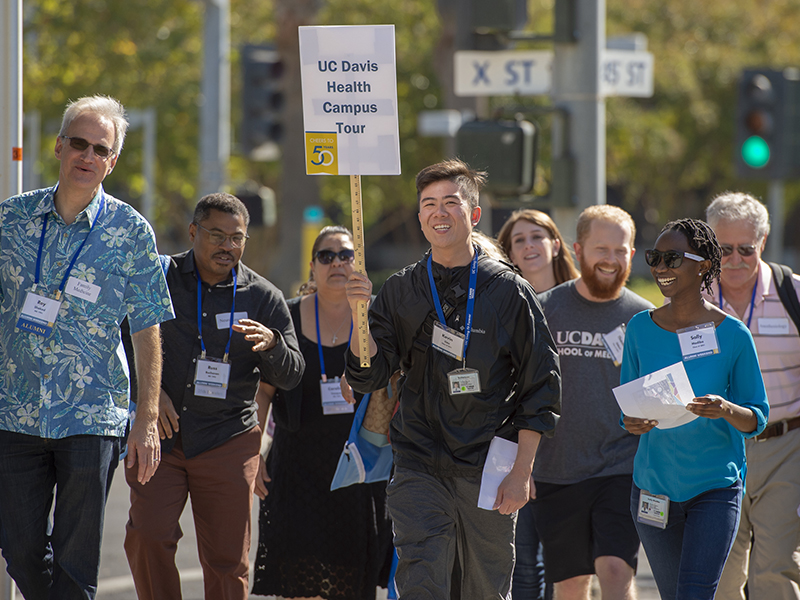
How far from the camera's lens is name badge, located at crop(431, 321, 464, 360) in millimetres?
4359

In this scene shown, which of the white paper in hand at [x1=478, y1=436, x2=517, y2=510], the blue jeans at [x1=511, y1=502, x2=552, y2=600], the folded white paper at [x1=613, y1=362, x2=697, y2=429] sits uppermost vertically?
the folded white paper at [x1=613, y1=362, x2=697, y2=429]

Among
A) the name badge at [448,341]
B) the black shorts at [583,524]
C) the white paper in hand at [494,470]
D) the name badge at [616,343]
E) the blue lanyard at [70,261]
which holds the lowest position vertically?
the black shorts at [583,524]

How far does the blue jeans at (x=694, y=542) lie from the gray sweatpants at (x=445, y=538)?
627 millimetres

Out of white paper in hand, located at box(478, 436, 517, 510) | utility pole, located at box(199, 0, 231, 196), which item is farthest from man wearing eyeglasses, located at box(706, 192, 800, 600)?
utility pole, located at box(199, 0, 231, 196)

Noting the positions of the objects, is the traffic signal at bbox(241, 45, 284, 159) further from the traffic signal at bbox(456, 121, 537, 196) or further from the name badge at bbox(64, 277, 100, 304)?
the name badge at bbox(64, 277, 100, 304)

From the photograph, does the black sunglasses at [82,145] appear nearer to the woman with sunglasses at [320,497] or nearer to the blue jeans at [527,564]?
the woman with sunglasses at [320,497]

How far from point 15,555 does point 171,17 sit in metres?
21.3

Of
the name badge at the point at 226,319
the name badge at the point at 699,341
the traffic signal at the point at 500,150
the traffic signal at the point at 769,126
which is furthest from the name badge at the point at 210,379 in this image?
the traffic signal at the point at 769,126

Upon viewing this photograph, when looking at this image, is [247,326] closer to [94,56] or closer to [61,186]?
[61,186]

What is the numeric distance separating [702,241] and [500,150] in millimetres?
4076

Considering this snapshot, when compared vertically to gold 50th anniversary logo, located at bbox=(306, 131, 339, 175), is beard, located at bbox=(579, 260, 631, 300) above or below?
below

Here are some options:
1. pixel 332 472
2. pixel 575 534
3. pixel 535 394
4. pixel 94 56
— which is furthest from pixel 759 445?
pixel 94 56

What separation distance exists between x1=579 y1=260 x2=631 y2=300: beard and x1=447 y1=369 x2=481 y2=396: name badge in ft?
4.79

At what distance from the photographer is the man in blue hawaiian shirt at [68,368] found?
174 inches
